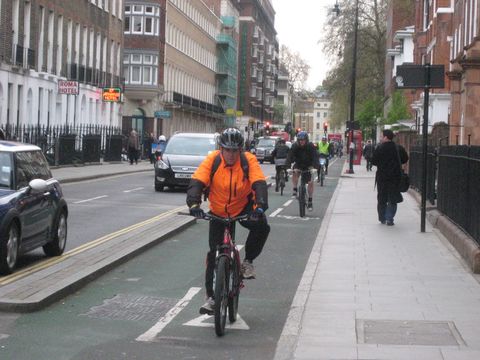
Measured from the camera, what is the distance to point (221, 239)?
A: 29.7 ft

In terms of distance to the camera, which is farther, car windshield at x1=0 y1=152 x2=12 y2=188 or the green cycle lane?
car windshield at x1=0 y1=152 x2=12 y2=188

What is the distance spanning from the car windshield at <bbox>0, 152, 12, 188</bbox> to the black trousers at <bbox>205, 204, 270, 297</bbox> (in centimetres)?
378

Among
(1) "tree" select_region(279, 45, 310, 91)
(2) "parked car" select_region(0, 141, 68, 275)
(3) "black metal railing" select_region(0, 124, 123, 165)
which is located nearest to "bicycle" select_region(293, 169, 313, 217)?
(2) "parked car" select_region(0, 141, 68, 275)

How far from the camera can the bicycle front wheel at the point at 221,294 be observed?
8.45 metres

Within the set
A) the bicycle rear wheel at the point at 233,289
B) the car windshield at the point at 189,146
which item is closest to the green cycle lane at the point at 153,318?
the bicycle rear wheel at the point at 233,289

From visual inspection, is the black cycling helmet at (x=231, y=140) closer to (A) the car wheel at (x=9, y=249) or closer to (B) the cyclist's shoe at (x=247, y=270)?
(B) the cyclist's shoe at (x=247, y=270)

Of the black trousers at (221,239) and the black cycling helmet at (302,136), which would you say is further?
the black cycling helmet at (302,136)

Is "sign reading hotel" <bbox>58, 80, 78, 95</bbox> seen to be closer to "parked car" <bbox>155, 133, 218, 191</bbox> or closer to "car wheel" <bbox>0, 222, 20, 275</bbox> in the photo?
"parked car" <bbox>155, 133, 218, 191</bbox>

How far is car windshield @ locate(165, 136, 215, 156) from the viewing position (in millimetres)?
30172

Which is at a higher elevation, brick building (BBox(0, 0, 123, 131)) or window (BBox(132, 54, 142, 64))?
window (BBox(132, 54, 142, 64))

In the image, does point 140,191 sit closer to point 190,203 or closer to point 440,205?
point 440,205

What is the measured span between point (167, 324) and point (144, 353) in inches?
50.3

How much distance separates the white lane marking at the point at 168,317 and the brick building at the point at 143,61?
217ft

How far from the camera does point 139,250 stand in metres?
14.3
